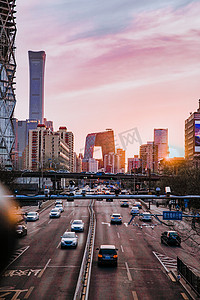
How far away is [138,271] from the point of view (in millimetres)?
24516

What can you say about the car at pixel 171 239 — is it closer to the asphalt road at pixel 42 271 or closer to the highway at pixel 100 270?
the highway at pixel 100 270

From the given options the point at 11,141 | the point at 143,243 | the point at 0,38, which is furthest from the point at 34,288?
the point at 0,38

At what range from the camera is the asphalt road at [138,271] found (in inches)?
772

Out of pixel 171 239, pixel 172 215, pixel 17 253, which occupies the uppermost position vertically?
pixel 172 215

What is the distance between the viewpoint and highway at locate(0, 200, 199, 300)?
19656mm

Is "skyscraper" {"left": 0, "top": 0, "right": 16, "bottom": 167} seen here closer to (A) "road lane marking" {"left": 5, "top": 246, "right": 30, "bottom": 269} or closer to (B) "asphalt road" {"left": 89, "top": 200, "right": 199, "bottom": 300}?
(B) "asphalt road" {"left": 89, "top": 200, "right": 199, "bottom": 300}

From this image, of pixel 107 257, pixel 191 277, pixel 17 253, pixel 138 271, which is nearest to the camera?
pixel 191 277

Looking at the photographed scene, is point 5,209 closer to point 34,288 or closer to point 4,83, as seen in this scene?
point 34,288

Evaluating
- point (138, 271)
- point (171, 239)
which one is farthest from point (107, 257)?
point (171, 239)

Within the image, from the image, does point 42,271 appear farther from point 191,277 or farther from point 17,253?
point 191,277

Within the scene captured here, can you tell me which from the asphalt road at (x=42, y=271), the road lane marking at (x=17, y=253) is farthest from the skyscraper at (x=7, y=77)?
the road lane marking at (x=17, y=253)

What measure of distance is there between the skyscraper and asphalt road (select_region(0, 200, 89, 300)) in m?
112

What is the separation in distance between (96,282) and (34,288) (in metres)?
4.04

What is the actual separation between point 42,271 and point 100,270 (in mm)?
4307
